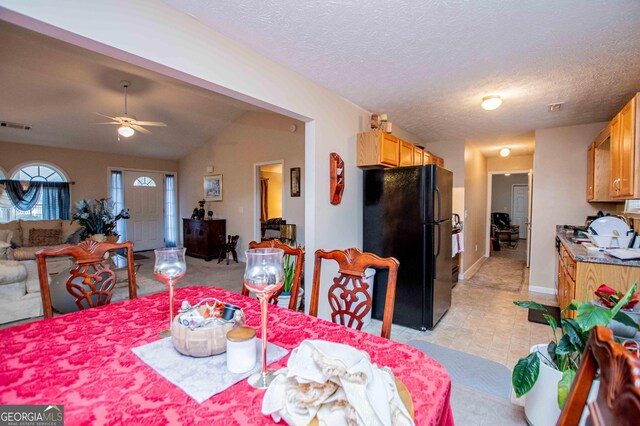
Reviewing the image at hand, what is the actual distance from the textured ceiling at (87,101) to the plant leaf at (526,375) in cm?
424

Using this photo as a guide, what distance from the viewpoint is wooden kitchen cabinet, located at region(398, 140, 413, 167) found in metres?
3.65

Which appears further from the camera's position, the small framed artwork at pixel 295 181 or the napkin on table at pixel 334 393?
the small framed artwork at pixel 295 181

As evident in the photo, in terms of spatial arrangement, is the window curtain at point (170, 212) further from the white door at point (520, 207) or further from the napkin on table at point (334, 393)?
the white door at point (520, 207)

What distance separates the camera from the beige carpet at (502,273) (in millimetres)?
4691

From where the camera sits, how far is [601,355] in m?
0.49

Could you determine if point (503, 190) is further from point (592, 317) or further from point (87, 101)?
point (87, 101)

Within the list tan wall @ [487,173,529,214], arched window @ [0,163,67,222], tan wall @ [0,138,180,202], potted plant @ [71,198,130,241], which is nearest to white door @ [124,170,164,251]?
tan wall @ [0,138,180,202]

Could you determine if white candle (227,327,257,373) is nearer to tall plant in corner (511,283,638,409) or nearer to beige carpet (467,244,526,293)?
tall plant in corner (511,283,638,409)

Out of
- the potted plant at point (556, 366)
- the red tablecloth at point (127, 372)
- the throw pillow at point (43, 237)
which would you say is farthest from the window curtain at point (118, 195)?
the potted plant at point (556, 366)

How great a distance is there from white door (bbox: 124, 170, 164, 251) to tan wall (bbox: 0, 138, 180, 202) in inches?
13.3

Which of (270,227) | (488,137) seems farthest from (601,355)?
(270,227)

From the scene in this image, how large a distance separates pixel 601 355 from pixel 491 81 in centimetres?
286

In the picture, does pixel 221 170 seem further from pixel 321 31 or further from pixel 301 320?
pixel 301 320

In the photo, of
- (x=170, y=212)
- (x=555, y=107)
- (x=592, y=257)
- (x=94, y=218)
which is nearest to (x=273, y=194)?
(x=170, y=212)
